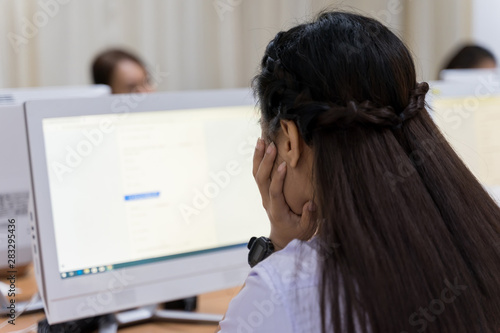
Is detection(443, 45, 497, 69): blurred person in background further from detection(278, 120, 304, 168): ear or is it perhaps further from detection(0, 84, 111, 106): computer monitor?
detection(278, 120, 304, 168): ear

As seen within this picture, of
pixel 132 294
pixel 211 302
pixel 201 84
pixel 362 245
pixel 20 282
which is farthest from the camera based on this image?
pixel 201 84

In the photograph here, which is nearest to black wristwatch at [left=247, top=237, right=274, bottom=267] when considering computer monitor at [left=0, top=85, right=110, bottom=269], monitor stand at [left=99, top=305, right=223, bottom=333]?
monitor stand at [left=99, top=305, right=223, bottom=333]

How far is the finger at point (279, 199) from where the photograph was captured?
2.43 feet

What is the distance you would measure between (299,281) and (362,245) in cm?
8

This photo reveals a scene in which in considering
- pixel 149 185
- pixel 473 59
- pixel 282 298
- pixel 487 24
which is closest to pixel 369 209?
pixel 282 298

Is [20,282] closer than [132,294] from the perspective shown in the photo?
No

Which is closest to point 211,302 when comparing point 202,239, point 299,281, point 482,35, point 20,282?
point 202,239

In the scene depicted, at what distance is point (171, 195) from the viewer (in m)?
1.02

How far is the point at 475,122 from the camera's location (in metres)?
1.40

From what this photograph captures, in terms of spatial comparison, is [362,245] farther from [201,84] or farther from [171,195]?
[201,84]

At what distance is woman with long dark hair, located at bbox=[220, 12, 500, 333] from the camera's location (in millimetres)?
555

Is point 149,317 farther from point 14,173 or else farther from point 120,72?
point 120,72

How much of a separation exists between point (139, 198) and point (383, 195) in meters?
0.53

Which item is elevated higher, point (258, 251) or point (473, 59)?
point (473, 59)
